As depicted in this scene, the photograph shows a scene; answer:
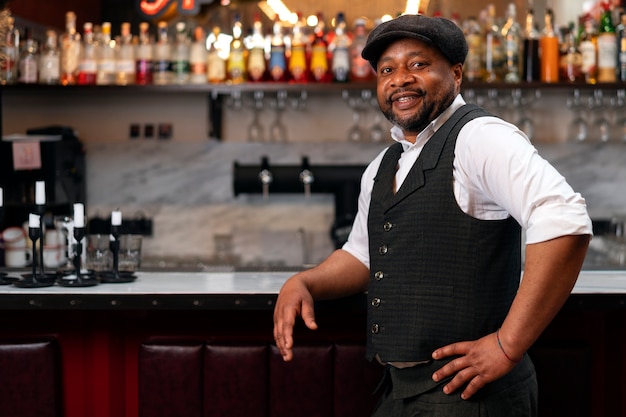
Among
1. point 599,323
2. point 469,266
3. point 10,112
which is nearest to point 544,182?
point 469,266

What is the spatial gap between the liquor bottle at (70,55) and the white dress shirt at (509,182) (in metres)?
2.68

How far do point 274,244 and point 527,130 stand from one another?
4.77 ft

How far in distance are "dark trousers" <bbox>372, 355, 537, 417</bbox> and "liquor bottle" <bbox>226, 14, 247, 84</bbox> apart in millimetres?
2424

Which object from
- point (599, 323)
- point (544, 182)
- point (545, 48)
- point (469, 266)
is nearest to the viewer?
point (544, 182)

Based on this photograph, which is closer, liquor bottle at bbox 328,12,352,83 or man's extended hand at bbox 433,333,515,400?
man's extended hand at bbox 433,333,515,400

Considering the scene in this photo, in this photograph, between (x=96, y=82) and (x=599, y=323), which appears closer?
(x=599, y=323)

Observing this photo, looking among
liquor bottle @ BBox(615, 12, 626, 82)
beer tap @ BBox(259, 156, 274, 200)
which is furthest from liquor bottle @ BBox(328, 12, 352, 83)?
liquor bottle @ BBox(615, 12, 626, 82)

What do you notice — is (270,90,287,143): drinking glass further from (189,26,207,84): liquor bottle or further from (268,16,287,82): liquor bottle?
(189,26,207,84): liquor bottle

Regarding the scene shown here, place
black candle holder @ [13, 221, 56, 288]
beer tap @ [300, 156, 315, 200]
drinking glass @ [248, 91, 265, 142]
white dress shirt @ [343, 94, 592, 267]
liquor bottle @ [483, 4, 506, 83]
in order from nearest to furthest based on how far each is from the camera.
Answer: white dress shirt @ [343, 94, 592, 267]
black candle holder @ [13, 221, 56, 288]
liquor bottle @ [483, 4, 506, 83]
beer tap @ [300, 156, 315, 200]
drinking glass @ [248, 91, 265, 142]

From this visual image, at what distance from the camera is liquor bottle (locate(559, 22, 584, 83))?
12.9ft

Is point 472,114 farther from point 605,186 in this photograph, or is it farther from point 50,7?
point 50,7

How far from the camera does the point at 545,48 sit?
3.92m

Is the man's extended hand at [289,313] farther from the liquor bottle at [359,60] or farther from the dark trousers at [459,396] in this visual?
the liquor bottle at [359,60]

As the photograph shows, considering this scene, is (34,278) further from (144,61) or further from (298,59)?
(298,59)
